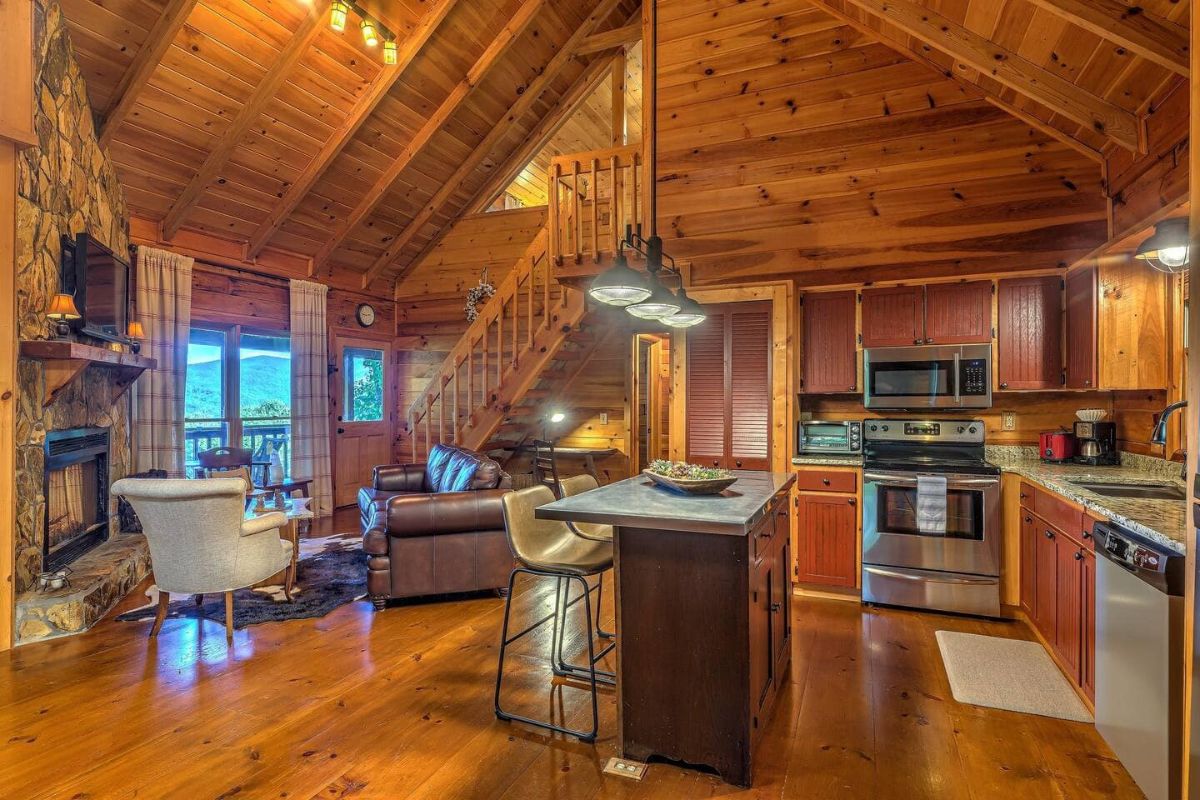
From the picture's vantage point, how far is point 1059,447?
142 inches

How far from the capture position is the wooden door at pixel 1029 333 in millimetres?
3668

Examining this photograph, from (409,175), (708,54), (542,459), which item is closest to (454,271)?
(409,175)

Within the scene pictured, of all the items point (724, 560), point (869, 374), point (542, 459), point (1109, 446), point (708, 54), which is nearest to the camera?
point (724, 560)

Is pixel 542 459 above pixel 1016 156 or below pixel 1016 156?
below

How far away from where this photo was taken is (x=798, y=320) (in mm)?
4238

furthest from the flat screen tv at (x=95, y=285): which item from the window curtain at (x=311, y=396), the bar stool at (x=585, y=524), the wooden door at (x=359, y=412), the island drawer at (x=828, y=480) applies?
the island drawer at (x=828, y=480)

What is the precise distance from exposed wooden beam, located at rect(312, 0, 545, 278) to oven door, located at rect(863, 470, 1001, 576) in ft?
16.5

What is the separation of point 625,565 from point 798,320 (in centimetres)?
277

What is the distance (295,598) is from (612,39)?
20.0 ft

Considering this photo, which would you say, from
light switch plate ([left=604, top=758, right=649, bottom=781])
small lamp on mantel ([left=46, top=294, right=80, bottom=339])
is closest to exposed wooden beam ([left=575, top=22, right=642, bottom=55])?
small lamp on mantel ([left=46, top=294, right=80, bottom=339])

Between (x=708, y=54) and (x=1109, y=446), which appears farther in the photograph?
(x=708, y=54)

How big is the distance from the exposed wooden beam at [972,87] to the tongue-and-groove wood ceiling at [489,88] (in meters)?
0.01

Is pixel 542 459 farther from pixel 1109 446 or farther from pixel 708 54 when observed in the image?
pixel 1109 446

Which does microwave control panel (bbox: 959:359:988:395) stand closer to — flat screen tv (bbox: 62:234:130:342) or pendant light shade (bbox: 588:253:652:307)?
pendant light shade (bbox: 588:253:652:307)
